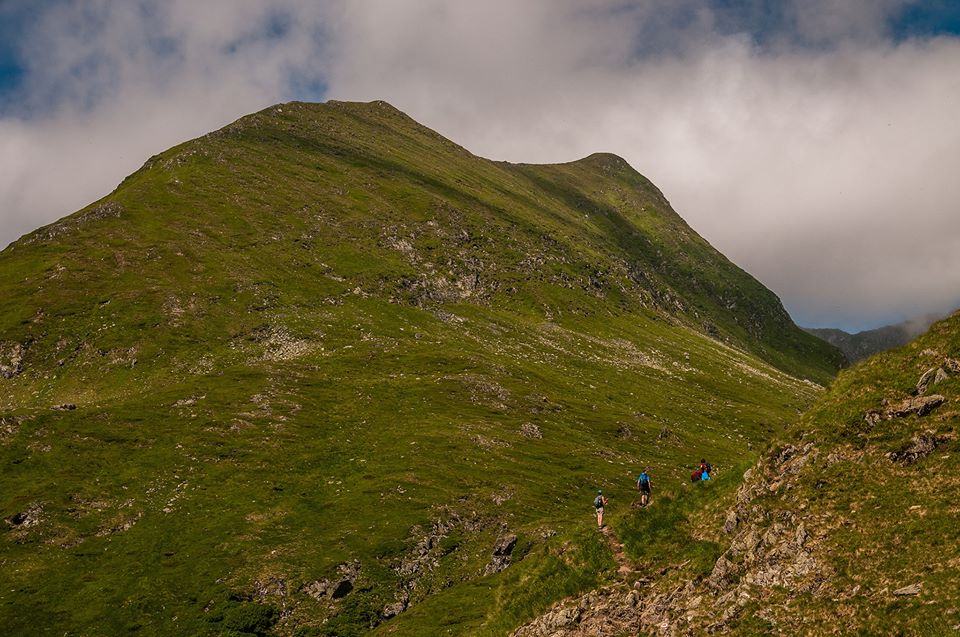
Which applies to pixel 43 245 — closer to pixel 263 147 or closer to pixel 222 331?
pixel 222 331

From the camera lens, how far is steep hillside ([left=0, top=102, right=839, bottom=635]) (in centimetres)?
5238

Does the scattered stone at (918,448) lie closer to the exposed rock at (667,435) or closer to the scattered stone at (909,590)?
the scattered stone at (909,590)

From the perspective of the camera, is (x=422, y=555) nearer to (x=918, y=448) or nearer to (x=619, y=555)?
(x=619, y=555)

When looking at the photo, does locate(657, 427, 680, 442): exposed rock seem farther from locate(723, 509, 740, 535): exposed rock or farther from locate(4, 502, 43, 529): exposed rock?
locate(4, 502, 43, 529): exposed rock

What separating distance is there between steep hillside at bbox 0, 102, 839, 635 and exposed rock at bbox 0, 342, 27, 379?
38 centimetres

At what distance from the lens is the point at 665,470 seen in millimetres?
90938

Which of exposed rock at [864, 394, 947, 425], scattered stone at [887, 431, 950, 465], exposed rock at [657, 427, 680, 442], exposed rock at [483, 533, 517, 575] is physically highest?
exposed rock at [864, 394, 947, 425]

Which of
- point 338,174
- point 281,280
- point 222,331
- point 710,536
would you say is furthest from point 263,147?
point 710,536

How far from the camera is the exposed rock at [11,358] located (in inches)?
3538

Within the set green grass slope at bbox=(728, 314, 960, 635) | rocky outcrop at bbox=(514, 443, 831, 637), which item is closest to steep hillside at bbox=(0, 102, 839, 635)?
rocky outcrop at bbox=(514, 443, 831, 637)

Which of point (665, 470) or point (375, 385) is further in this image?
point (375, 385)

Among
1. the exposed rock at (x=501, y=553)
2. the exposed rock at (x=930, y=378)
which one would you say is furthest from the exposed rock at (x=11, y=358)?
the exposed rock at (x=930, y=378)

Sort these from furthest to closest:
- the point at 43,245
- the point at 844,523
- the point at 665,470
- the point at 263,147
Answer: the point at 263,147 < the point at 43,245 < the point at 665,470 < the point at 844,523

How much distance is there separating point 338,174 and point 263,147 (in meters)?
26.3
